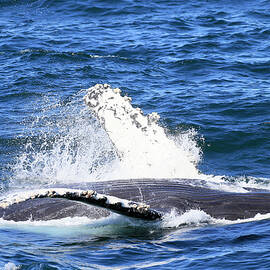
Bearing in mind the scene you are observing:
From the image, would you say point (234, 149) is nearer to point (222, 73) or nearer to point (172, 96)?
point (172, 96)

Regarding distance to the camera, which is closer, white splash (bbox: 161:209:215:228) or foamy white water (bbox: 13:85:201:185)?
white splash (bbox: 161:209:215:228)

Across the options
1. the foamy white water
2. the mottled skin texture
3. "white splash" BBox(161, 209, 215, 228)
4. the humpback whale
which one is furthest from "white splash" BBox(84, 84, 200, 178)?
"white splash" BBox(161, 209, 215, 228)

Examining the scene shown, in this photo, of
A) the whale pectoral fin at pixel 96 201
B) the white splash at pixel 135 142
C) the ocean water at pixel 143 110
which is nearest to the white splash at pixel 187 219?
the ocean water at pixel 143 110

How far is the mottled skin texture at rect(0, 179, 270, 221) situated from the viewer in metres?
10.2

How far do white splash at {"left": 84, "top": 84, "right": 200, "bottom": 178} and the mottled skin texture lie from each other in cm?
145

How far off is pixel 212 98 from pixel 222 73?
2476 mm

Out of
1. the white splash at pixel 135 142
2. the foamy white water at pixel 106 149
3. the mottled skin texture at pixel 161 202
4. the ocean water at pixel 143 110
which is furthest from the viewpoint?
the foamy white water at pixel 106 149

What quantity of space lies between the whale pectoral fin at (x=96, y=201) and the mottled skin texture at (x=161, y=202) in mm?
642

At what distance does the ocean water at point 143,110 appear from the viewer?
9.24 meters

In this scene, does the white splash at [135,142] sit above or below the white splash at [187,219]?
above

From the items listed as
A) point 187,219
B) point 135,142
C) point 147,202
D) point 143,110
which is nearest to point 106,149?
point 135,142

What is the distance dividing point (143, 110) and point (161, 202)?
334 inches

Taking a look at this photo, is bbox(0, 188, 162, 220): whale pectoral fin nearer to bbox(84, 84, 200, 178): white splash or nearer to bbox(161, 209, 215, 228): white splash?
bbox(161, 209, 215, 228): white splash

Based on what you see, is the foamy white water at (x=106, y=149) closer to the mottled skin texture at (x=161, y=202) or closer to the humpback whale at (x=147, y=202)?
the humpback whale at (x=147, y=202)
